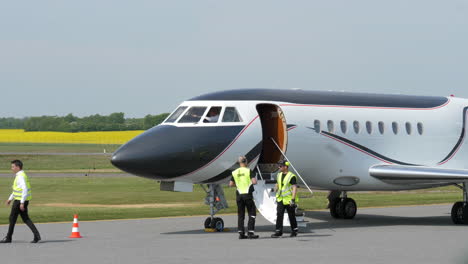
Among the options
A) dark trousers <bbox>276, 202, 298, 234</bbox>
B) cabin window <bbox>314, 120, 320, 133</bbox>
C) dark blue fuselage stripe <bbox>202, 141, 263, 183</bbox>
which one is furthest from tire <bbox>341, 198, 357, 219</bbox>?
dark trousers <bbox>276, 202, 298, 234</bbox>

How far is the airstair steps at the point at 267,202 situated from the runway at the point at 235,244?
0.44 m

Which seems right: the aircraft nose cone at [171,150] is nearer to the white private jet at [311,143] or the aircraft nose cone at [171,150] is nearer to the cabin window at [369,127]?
the white private jet at [311,143]

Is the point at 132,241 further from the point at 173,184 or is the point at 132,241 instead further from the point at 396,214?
the point at 396,214

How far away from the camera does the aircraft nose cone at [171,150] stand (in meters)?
22.2

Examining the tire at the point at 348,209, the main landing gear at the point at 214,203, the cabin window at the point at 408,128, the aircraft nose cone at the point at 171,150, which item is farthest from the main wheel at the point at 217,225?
the cabin window at the point at 408,128

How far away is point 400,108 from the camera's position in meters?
28.1

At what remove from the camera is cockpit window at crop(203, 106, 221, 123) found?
23547mm

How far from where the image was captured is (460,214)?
1080 inches

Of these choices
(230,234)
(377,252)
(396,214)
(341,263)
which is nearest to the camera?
(341,263)

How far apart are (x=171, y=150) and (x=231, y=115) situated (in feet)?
7.26

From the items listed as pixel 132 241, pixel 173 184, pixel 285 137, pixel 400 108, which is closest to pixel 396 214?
pixel 400 108

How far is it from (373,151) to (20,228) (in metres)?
10.7

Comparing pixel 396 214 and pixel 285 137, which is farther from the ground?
pixel 285 137

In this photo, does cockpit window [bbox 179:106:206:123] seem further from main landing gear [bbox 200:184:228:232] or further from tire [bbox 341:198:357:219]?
tire [bbox 341:198:357:219]
